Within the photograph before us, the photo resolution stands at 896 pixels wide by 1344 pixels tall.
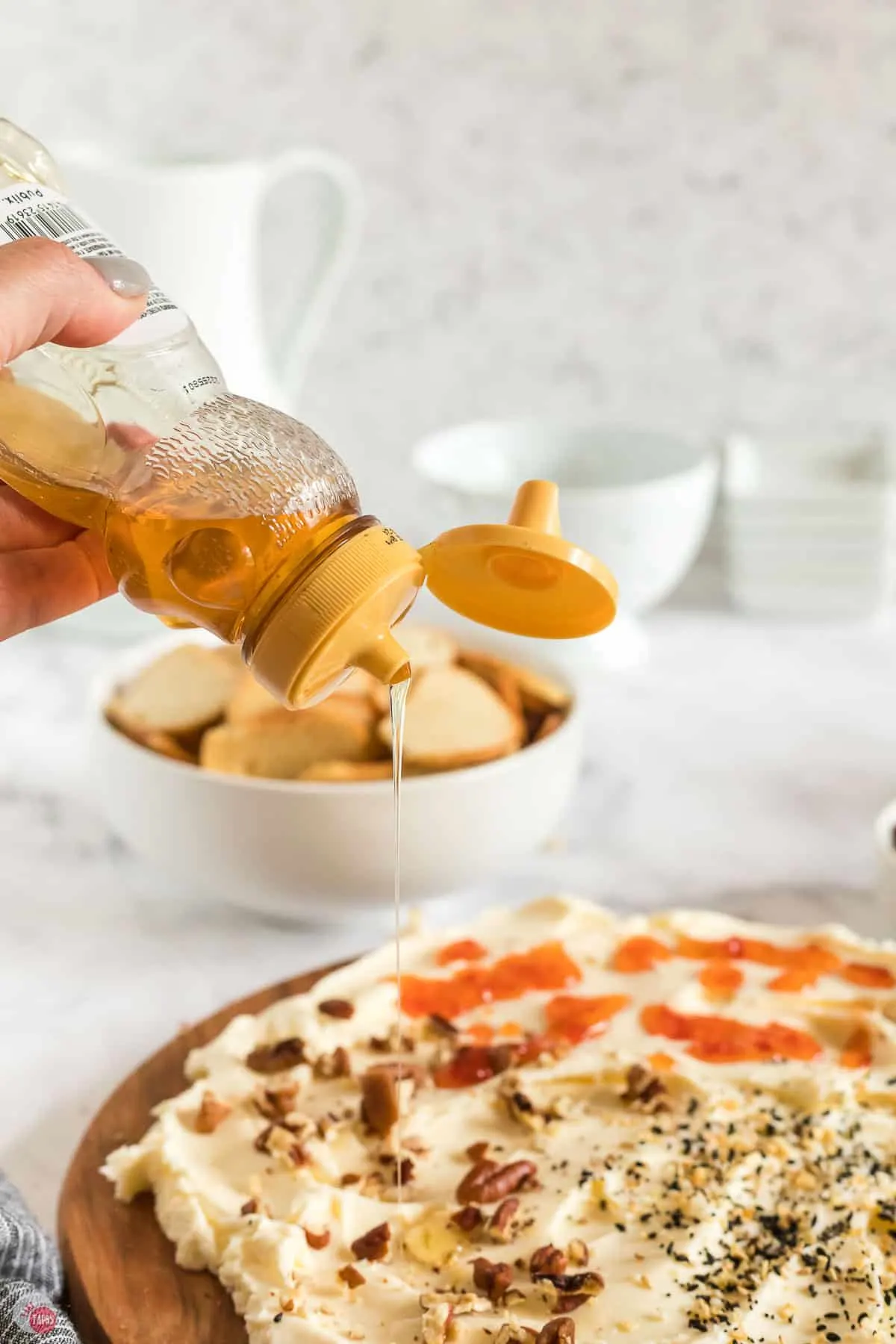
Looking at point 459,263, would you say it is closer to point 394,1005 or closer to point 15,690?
point 15,690

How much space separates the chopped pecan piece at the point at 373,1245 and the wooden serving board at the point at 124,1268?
0.08 meters

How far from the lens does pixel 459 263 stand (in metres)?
2.15

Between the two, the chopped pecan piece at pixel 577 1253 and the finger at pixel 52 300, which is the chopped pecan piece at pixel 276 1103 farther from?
the finger at pixel 52 300

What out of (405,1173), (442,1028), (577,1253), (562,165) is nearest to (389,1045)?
(442,1028)

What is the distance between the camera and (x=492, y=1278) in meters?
0.95

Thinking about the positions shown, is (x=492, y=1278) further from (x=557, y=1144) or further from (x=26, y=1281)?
(x=26, y=1281)

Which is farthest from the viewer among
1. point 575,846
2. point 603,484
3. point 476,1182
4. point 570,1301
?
point 603,484

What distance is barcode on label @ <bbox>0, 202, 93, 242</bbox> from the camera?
2.88 ft

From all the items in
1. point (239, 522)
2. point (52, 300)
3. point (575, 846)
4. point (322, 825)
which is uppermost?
point (52, 300)

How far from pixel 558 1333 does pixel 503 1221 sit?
0.12 metres

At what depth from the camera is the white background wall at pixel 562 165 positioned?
2.02 meters

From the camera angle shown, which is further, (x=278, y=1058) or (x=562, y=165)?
(x=562, y=165)

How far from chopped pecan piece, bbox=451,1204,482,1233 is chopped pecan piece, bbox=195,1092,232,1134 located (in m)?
0.19

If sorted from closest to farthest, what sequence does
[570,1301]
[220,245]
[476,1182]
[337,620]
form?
[337,620], [570,1301], [476,1182], [220,245]
